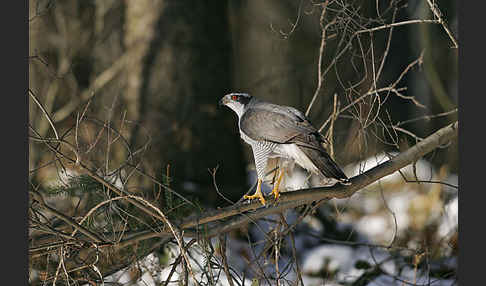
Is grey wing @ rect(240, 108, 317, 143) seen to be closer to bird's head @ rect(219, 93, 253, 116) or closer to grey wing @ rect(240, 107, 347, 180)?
grey wing @ rect(240, 107, 347, 180)

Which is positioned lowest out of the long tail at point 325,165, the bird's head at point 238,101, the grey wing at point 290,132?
the long tail at point 325,165

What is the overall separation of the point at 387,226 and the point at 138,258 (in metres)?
2.78

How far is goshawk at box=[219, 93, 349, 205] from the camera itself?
1967mm

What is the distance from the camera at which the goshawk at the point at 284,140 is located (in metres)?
1.97

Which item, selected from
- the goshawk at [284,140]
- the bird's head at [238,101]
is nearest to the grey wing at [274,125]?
the goshawk at [284,140]

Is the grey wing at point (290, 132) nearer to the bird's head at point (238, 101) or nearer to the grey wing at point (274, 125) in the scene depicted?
the grey wing at point (274, 125)

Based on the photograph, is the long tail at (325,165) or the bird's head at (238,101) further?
the bird's head at (238,101)

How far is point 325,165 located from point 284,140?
0.22 m

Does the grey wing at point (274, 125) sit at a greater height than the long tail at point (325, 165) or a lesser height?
greater

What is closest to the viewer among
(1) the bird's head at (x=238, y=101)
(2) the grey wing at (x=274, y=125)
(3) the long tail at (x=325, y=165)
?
(3) the long tail at (x=325, y=165)

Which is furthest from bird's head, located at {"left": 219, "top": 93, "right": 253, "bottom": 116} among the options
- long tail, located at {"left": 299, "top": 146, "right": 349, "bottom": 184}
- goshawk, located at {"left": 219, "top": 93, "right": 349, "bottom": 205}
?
long tail, located at {"left": 299, "top": 146, "right": 349, "bottom": 184}

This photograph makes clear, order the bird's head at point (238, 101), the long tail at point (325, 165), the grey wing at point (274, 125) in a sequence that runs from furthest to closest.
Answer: the bird's head at point (238, 101), the grey wing at point (274, 125), the long tail at point (325, 165)

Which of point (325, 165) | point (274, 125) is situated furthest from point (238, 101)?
point (325, 165)

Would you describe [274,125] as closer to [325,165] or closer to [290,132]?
[290,132]
